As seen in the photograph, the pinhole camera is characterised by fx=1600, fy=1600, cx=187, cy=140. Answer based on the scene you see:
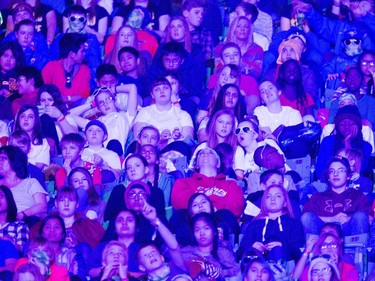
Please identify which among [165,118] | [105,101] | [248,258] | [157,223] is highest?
[105,101]

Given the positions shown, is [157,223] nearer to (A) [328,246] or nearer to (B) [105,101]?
(A) [328,246]

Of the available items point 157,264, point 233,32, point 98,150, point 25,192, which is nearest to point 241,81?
point 233,32

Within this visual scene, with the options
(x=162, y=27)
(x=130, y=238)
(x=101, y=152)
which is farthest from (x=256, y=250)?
(x=162, y=27)

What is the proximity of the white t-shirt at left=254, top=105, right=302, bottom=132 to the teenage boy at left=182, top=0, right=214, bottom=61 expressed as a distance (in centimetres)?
136

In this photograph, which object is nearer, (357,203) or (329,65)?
(357,203)

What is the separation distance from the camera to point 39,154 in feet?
47.6

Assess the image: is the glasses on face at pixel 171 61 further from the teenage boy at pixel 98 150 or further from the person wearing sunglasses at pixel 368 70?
the person wearing sunglasses at pixel 368 70

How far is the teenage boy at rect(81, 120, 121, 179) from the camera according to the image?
1429 cm

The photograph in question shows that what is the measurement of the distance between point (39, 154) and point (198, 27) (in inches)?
101

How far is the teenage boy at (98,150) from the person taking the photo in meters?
14.3

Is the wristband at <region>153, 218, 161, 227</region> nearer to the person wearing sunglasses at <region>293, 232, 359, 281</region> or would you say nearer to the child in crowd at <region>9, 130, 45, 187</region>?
the person wearing sunglasses at <region>293, 232, 359, 281</region>

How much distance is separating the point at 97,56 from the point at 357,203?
3820 mm

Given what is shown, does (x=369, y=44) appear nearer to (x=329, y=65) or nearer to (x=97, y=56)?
(x=329, y=65)

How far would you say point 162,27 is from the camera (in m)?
16.5
